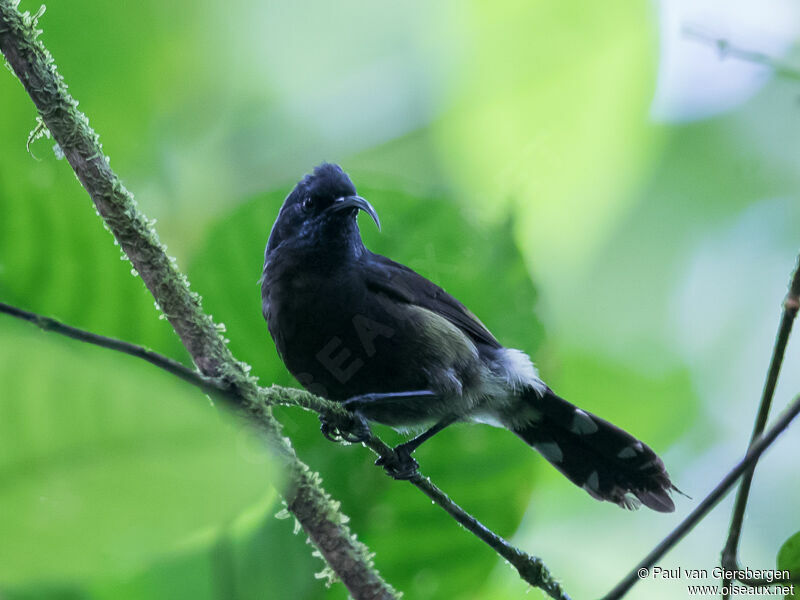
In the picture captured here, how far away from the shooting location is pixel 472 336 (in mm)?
2199

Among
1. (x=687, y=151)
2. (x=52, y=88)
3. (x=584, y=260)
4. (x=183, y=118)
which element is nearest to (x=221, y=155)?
(x=183, y=118)

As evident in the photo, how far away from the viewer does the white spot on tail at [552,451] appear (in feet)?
7.47

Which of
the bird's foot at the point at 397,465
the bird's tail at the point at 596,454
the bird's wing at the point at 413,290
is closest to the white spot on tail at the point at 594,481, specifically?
the bird's tail at the point at 596,454

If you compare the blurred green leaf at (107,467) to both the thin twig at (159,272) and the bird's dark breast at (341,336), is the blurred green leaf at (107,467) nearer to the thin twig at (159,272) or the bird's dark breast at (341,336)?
the thin twig at (159,272)

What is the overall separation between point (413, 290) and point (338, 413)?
2.72ft

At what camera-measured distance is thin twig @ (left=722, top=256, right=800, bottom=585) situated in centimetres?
90

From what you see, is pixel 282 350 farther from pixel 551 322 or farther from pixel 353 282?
pixel 551 322

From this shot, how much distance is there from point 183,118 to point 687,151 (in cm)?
182

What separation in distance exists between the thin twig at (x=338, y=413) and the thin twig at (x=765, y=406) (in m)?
0.28

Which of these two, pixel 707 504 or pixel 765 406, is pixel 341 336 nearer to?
pixel 765 406

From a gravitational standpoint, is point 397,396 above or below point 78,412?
above

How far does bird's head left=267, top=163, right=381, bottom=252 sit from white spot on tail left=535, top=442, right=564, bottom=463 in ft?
2.81

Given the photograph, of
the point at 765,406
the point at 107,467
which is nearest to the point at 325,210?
the point at 765,406

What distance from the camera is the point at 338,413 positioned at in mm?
1260
